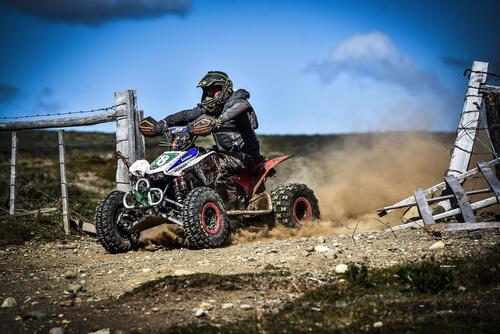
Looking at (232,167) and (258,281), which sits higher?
(232,167)

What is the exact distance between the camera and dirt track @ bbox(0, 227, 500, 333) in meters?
6.48

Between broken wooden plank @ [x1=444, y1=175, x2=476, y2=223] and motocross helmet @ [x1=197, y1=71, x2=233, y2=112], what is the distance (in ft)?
12.4

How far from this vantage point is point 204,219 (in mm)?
9844

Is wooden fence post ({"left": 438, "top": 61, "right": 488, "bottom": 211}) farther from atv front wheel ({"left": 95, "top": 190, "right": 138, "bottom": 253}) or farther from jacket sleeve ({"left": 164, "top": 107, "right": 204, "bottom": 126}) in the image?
atv front wheel ({"left": 95, "top": 190, "right": 138, "bottom": 253})

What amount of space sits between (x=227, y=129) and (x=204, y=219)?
1.99 meters

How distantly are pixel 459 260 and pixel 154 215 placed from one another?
4312 mm

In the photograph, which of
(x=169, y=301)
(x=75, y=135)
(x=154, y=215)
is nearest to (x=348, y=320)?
(x=169, y=301)

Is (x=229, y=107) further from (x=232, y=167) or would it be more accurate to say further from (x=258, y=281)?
(x=258, y=281)

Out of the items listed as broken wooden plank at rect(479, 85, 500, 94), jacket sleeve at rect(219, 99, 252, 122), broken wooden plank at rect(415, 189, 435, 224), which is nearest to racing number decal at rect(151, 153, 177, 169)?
jacket sleeve at rect(219, 99, 252, 122)

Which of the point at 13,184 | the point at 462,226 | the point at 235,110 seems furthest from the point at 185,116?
the point at 462,226

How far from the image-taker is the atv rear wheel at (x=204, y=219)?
956 centimetres

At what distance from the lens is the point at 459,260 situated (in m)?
7.71

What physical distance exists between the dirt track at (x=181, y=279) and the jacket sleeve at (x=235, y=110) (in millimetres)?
2031

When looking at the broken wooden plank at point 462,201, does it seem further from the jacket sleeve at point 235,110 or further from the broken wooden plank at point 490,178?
the jacket sleeve at point 235,110
